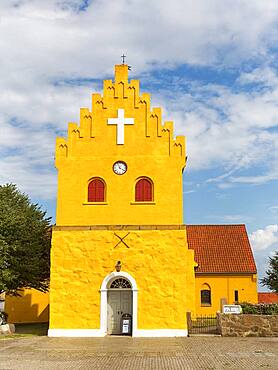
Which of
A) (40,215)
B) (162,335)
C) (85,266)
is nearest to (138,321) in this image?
(162,335)

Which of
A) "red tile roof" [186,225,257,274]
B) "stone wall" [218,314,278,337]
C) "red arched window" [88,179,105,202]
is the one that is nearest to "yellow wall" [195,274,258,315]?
"red tile roof" [186,225,257,274]

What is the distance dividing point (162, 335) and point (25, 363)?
29.6 ft

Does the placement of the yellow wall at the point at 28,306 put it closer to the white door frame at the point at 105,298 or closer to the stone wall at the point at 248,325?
the white door frame at the point at 105,298

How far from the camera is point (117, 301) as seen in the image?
25031mm

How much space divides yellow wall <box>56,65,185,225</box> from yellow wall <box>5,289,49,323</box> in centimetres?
1445

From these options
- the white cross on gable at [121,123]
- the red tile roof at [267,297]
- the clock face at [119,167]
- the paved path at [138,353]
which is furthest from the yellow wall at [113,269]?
the red tile roof at [267,297]

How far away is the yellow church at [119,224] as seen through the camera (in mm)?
24266

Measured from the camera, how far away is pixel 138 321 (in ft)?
79.0

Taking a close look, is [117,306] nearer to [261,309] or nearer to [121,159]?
[261,309]

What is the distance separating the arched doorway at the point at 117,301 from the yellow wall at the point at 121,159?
311 cm

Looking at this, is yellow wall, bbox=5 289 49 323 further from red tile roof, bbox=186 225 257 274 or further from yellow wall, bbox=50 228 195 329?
yellow wall, bbox=50 228 195 329

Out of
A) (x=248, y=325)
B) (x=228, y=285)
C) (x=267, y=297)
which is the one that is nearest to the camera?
(x=248, y=325)

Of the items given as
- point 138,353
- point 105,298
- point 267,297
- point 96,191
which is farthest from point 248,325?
point 267,297

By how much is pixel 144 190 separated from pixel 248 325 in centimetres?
852
